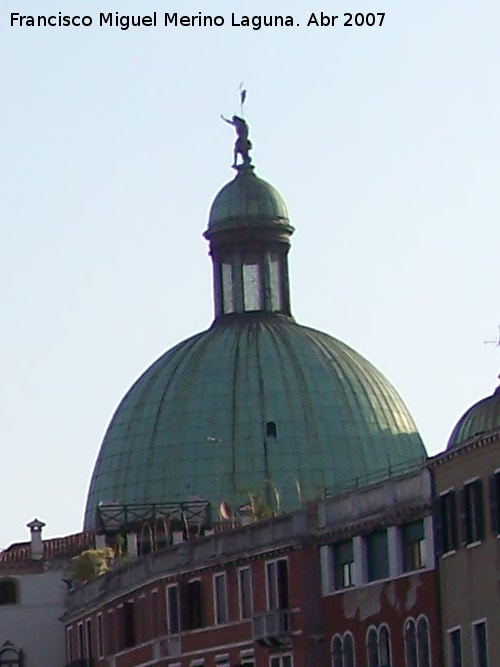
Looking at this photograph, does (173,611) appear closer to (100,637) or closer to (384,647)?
(100,637)

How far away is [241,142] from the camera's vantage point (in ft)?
431

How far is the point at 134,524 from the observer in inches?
4503

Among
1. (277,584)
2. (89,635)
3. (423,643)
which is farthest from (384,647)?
(89,635)

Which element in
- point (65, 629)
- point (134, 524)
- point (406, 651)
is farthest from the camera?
point (134, 524)

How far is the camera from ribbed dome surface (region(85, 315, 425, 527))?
392ft

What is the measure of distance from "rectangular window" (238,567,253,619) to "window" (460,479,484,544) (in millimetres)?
13136

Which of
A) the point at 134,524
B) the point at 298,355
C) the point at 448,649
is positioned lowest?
the point at 448,649

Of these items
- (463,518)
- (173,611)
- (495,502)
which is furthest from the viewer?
(173,611)

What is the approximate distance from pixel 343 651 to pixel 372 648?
2023mm

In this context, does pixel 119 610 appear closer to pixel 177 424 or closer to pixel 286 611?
Result: pixel 286 611

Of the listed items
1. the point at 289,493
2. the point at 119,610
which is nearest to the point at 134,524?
the point at 289,493

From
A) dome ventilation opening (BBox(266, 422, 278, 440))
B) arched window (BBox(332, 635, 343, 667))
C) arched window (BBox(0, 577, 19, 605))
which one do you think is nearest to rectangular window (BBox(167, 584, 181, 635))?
arched window (BBox(332, 635, 343, 667))

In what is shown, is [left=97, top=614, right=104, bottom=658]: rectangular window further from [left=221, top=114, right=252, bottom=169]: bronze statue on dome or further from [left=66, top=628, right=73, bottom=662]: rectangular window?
[left=221, top=114, right=252, bottom=169]: bronze statue on dome

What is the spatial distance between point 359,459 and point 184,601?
1337 inches
